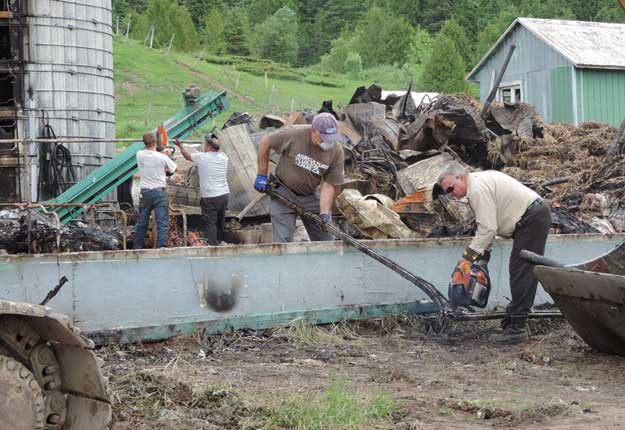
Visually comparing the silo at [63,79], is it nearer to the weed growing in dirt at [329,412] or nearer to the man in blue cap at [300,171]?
the man in blue cap at [300,171]

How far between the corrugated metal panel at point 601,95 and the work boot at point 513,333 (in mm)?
20555

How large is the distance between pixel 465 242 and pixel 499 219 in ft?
4.17

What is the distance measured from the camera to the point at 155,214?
11617 millimetres

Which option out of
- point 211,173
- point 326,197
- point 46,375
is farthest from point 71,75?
point 46,375

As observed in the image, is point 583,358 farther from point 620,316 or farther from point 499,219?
point 499,219

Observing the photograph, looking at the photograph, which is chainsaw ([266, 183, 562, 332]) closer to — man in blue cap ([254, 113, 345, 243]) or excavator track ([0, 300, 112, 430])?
man in blue cap ([254, 113, 345, 243])

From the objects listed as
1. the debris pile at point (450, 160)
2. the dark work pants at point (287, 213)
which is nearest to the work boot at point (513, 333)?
the debris pile at point (450, 160)

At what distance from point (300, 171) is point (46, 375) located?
17.9 feet

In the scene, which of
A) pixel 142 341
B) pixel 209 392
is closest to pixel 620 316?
pixel 209 392

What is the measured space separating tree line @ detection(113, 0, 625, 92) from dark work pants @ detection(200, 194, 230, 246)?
4748 centimetres

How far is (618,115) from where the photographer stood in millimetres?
29000

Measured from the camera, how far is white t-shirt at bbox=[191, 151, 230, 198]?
1221cm

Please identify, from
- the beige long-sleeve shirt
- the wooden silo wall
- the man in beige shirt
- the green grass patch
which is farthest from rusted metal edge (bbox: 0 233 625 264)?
the green grass patch

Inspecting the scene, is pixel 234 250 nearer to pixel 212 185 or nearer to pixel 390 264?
pixel 390 264
